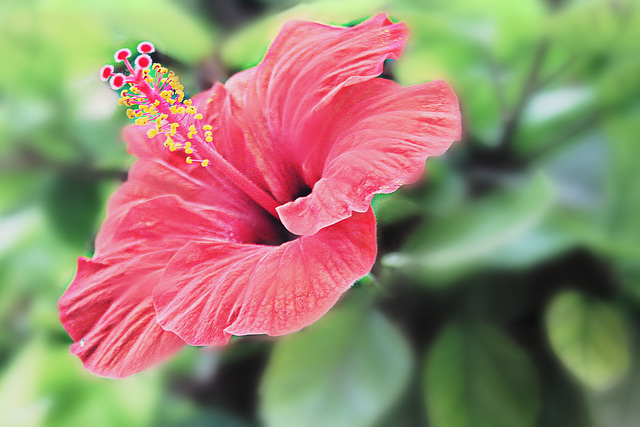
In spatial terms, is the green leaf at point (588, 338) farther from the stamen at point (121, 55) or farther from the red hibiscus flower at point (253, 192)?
the stamen at point (121, 55)

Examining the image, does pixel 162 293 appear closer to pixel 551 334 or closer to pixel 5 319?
pixel 551 334

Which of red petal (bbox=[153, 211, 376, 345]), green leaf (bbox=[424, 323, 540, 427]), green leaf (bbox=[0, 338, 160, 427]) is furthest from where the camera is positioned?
green leaf (bbox=[0, 338, 160, 427])

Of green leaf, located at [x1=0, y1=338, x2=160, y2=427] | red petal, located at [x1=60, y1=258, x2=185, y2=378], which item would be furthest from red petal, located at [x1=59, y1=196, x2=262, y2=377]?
green leaf, located at [x1=0, y1=338, x2=160, y2=427]

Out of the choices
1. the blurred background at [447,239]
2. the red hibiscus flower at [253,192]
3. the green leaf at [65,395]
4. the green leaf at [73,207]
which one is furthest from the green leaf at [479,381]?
the green leaf at [73,207]

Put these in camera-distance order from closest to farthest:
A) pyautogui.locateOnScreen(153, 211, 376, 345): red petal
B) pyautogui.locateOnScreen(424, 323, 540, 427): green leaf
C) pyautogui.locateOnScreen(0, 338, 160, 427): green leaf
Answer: pyautogui.locateOnScreen(153, 211, 376, 345): red petal
pyautogui.locateOnScreen(424, 323, 540, 427): green leaf
pyautogui.locateOnScreen(0, 338, 160, 427): green leaf

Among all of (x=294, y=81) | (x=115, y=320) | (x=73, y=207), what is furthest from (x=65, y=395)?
(x=294, y=81)

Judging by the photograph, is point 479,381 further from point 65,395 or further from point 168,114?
point 65,395

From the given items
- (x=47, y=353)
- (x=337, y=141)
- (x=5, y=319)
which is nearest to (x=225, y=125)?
(x=337, y=141)

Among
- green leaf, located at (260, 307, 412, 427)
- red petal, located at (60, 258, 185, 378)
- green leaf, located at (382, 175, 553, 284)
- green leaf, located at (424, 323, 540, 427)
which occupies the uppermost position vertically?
red petal, located at (60, 258, 185, 378)

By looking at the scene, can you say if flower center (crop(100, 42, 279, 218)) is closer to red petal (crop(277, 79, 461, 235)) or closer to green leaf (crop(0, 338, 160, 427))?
red petal (crop(277, 79, 461, 235))
